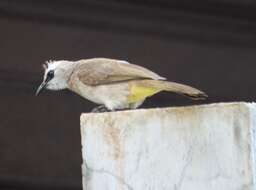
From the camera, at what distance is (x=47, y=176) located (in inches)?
250

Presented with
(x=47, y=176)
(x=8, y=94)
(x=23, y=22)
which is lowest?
(x=47, y=176)

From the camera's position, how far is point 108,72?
4.11 m

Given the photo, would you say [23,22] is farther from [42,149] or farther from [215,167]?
[215,167]

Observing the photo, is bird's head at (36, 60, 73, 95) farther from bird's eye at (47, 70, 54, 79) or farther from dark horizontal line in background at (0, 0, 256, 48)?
dark horizontal line in background at (0, 0, 256, 48)

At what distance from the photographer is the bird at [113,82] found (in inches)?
154

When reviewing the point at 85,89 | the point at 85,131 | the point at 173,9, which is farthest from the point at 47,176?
the point at 85,131

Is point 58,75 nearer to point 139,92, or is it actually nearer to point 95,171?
point 139,92

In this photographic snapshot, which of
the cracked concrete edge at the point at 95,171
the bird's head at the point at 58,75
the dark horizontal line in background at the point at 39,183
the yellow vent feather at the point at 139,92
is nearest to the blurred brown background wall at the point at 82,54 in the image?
the dark horizontal line in background at the point at 39,183

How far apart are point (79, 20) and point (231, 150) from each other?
3711mm

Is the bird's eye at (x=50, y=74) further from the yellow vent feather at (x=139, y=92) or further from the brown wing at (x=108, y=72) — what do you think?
the yellow vent feather at (x=139, y=92)

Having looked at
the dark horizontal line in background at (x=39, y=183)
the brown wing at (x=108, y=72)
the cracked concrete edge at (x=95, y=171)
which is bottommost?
the dark horizontal line in background at (x=39, y=183)

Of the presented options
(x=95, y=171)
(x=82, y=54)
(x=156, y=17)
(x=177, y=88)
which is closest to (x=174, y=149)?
(x=95, y=171)

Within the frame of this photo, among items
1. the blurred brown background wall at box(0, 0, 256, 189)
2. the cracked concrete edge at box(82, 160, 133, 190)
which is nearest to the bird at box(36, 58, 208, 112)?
the cracked concrete edge at box(82, 160, 133, 190)

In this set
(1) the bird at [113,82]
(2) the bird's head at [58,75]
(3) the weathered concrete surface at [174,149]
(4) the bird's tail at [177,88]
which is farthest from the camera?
(2) the bird's head at [58,75]
